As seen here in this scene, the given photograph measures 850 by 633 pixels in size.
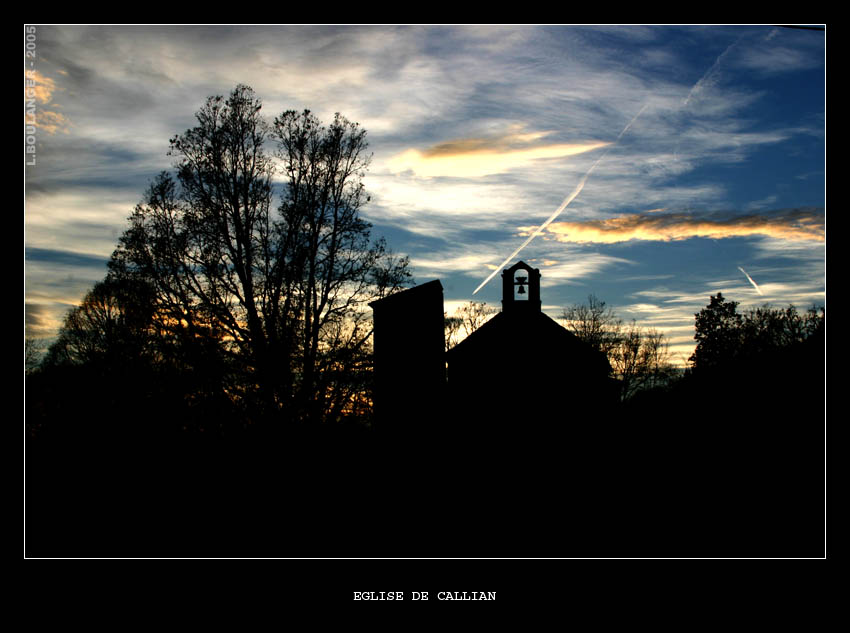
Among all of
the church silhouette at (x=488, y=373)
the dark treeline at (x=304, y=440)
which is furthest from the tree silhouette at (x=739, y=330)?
the dark treeline at (x=304, y=440)

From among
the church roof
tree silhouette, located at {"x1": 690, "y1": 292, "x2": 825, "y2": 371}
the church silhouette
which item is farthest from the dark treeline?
tree silhouette, located at {"x1": 690, "y1": 292, "x2": 825, "y2": 371}

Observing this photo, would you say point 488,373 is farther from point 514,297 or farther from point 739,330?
point 739,330

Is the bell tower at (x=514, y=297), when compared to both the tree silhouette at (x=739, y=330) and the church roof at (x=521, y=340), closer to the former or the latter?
the church roof at (x=521, y=340)

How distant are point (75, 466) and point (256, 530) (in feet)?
18.4

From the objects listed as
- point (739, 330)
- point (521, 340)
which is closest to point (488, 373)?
point (521, 340)

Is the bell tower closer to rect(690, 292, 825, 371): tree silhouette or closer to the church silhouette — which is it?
the church silhouette

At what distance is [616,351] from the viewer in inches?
1796

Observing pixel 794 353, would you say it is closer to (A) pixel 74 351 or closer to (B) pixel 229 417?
(B) pixel 229 417

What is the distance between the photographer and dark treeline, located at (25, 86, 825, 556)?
24.0 ft

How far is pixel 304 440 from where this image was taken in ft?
41.4

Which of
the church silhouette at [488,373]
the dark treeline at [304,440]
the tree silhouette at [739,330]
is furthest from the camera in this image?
the tree silhouette at [739,330]

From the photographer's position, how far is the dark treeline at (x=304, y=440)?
731 cm
